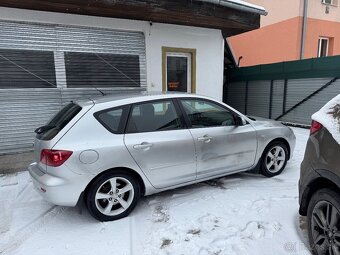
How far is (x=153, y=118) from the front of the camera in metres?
3.59

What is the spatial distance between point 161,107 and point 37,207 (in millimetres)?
2243

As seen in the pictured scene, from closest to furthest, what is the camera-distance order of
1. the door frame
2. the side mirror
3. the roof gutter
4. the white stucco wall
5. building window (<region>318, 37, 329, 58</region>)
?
the side mirror → the white stucco wall → the roof gutter → the door frame → building window (<region>318, 37, 329, 58</region>)

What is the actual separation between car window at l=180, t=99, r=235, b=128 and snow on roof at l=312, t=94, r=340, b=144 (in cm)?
160

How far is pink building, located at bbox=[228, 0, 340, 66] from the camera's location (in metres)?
11.9

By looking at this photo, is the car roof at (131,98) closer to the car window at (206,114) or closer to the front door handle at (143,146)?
the car window at (206,114)

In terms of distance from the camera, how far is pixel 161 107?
3.72 metres

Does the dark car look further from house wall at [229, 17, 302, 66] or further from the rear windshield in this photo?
house wall at [229, 17, 302, 66]

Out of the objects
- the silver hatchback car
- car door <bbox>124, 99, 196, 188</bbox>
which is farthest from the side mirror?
car door <bbox>124, 99, 196, 188</bbox>

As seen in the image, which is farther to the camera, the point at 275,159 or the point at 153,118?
the point at 275,159

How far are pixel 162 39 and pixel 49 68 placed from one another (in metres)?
3.11

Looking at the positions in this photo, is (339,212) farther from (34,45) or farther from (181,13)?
(34,45)

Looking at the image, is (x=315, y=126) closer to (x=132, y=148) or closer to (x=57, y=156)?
(x=132, y=148)

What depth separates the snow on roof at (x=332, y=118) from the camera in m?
2.29

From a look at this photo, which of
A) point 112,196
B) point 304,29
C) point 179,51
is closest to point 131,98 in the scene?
point 112,196
